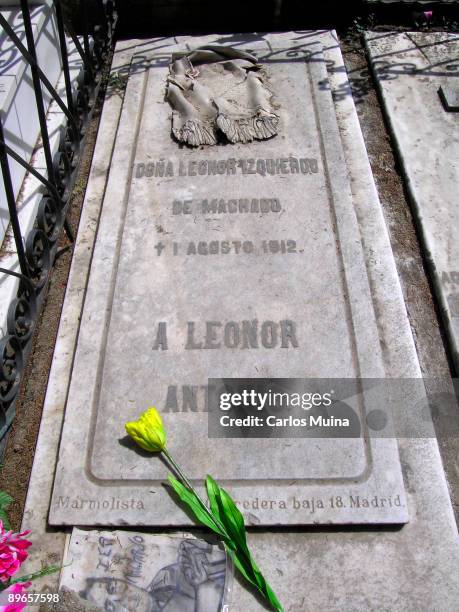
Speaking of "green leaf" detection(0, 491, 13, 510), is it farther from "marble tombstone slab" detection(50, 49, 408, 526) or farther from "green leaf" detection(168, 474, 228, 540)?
"green leaf" detection(168, 474, 228, 540)

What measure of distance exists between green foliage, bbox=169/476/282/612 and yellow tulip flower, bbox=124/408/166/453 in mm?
165

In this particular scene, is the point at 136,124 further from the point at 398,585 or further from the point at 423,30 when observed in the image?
the point at 398,585

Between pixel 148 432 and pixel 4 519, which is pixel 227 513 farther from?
pixel 4 519

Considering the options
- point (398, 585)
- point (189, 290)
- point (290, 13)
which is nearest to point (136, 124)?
point (189, 290)

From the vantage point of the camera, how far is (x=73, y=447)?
2707 mm

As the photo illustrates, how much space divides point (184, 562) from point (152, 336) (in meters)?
1.15

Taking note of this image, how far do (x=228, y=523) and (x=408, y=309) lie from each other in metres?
1.63

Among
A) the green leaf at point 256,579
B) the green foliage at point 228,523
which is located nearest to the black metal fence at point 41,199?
the green foliage at point 228,523

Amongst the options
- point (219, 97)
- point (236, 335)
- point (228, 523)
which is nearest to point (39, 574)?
point (228, 523)

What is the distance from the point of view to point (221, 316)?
3.11 metres

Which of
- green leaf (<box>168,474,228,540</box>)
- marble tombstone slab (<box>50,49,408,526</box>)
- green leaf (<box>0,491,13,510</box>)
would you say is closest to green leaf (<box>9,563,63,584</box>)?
marble tombstone slab (<box>50,49,408,526</box>)

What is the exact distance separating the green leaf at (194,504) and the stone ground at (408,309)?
0.74 metres

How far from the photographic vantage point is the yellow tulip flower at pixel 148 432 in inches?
102

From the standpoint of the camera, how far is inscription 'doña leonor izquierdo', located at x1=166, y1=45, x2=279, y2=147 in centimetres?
399
